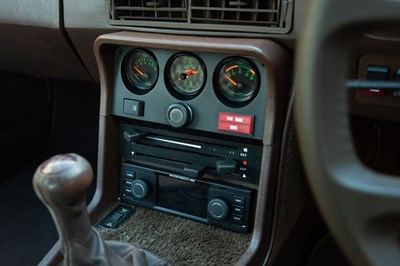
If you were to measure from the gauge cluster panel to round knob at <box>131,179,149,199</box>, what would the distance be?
0.52ft

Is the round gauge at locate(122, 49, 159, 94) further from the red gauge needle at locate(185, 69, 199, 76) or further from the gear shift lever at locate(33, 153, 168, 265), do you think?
the gear shift lever at locate(33, 153, 168, 265)

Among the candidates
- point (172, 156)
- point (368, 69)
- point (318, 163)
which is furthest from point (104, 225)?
point (318, 163)

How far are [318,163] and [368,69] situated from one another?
561mm

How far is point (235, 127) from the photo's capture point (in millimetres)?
1108

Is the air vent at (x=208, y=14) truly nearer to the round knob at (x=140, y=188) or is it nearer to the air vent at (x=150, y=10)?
the air vent at (x=150, y=10)

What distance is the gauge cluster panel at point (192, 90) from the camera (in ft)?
3.60

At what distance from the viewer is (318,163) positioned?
0.52 metres

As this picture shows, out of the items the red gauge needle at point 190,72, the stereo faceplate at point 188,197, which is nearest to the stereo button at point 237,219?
the stereo faceplate at point 188,197

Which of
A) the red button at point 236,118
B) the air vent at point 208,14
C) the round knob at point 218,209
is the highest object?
the air vent at point 208,14

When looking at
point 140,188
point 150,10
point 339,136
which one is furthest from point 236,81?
point 339,136

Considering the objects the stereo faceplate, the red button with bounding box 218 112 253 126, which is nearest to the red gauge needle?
the red button with bounding box 218 112 253 126

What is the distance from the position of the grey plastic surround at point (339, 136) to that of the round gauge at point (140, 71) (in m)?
0.71

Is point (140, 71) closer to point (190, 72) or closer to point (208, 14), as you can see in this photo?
point (190, 72)

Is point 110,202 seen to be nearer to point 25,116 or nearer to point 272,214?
point 272,214
